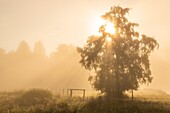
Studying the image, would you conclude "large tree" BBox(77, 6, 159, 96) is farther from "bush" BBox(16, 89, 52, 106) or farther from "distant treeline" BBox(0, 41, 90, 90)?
"distant treeline" BBox(0, 41, 90, 90)

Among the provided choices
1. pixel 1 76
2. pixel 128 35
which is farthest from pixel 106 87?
pixel 1 76

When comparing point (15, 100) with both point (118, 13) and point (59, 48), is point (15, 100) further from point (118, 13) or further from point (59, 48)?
point (59, 48)

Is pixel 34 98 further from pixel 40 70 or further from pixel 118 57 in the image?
pixel 40 70

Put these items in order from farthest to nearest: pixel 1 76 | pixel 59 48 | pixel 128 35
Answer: pixel 59 48, pixel 1 76, pixel 128 35

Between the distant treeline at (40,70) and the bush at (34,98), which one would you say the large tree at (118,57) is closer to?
the bush at (34,98)

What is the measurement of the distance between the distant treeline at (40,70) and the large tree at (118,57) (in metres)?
60.9

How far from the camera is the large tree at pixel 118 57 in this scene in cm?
4541

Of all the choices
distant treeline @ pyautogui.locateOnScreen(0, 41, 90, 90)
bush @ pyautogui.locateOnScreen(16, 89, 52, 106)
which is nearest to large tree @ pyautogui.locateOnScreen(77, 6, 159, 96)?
bush @ pyautogui.locateOnScreen(16, 89, 52, 106)

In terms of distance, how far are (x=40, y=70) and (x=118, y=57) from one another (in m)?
76.1

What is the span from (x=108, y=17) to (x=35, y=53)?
3405 inches

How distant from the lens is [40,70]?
117812 mm

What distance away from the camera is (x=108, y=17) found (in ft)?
159

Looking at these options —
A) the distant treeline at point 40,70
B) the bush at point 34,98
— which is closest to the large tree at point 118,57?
the bush at point 34,98

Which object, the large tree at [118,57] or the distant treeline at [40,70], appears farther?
the distant treeline at [40,70]
